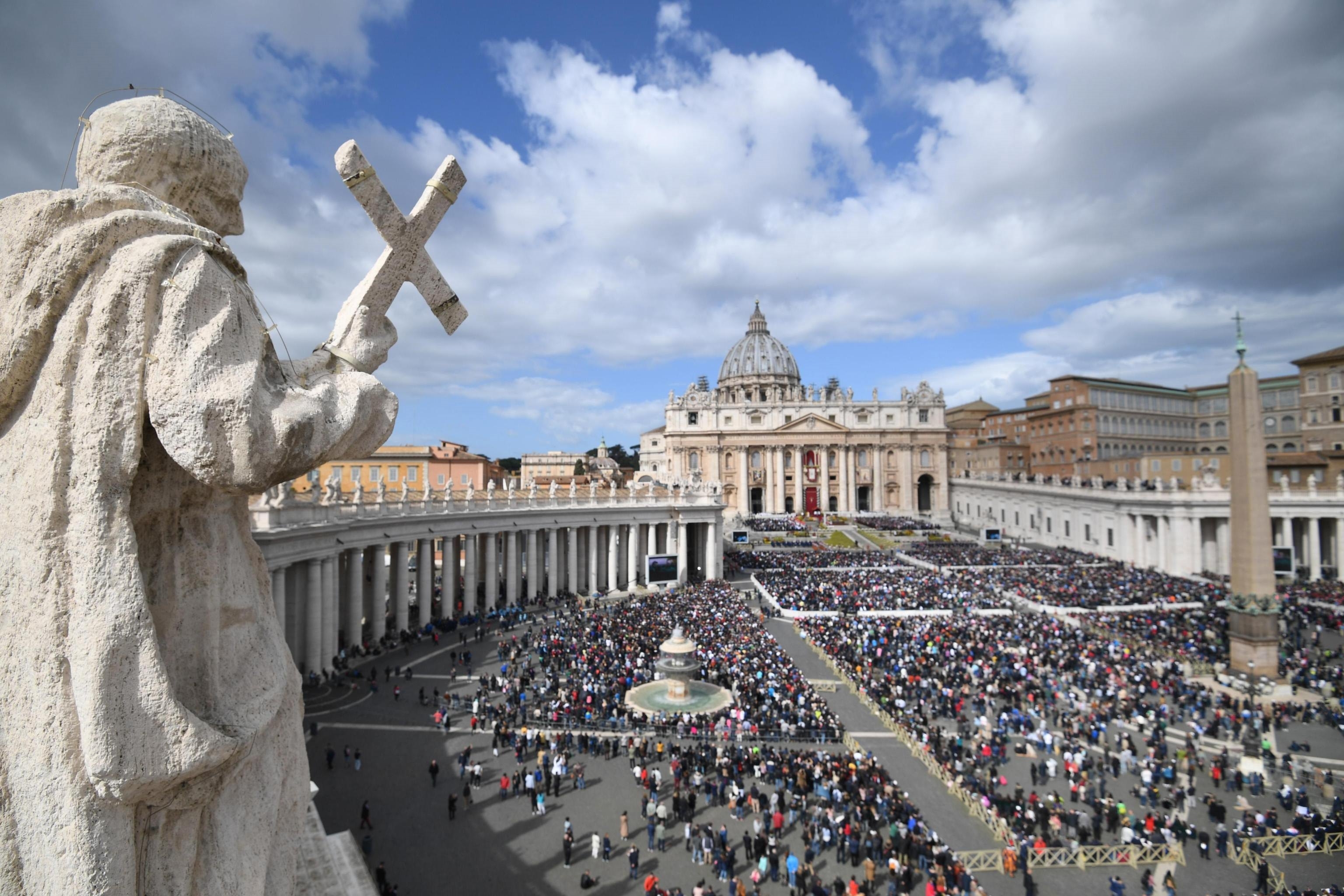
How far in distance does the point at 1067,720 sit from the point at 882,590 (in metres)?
17.4

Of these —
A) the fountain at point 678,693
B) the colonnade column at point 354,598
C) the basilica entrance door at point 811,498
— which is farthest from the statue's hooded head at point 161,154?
the basilica entrance door at point 811,498

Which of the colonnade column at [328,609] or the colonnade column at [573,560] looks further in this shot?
the colonnade column at [573,560]

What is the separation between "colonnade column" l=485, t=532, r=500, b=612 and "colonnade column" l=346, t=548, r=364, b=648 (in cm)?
830

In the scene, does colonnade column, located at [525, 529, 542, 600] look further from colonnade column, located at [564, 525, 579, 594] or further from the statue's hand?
the statue's hand

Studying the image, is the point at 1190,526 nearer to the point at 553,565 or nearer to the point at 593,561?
the point at 593,561

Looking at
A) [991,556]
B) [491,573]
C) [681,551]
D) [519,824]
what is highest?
[681,551]

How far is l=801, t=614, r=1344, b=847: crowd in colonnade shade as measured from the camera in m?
14.9

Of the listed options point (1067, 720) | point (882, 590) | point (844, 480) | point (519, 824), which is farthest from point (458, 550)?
point (844, 480)

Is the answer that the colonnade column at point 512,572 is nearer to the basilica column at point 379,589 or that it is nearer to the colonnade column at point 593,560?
the colonnade column at point 593,560

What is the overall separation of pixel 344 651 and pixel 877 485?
81.5 m

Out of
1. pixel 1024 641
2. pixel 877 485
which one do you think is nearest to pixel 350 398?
pixel 1024 641

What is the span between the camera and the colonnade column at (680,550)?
42.0 metres

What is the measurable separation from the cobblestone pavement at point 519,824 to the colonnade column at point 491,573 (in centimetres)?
1472

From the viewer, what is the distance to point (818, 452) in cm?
9750
